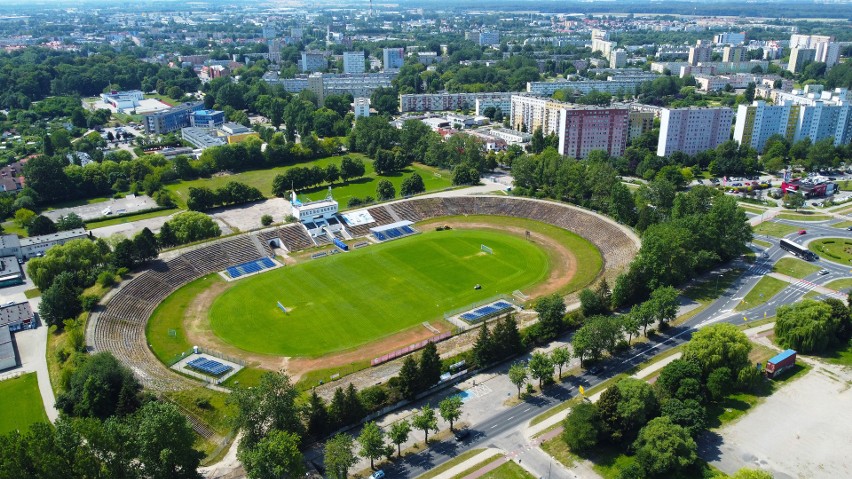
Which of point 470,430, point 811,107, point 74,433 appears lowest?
point 470,430

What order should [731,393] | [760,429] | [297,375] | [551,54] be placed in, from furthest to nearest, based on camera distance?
[551,54]
[297,375]
[731,393]
[760,429]

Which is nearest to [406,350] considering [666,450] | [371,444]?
[371,444]

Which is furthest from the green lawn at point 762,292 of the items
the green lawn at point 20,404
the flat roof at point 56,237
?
the flat roof at point 56,237

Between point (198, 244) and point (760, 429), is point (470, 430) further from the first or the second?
point (198, 244)

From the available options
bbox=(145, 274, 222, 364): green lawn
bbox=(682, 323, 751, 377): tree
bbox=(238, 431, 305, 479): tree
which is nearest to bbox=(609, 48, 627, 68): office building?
bbox=(145, 274, 222, 364): green lawn

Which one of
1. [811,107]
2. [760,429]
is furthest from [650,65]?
[760,429]

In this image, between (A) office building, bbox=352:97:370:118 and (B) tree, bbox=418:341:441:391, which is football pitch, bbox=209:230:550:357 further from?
(A) office building, bbox=352:97:370:118

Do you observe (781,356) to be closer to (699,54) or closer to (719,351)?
(719,351)
